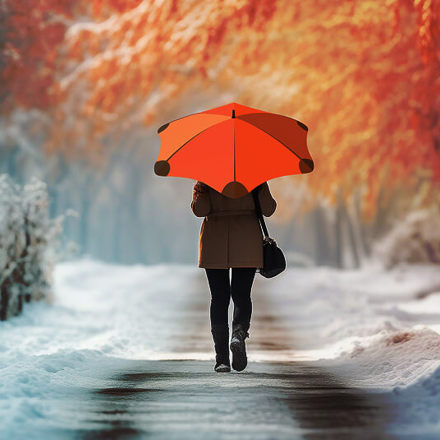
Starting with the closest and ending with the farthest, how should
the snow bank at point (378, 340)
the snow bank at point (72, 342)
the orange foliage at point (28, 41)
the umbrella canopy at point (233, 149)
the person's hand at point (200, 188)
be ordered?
the snow bank at point (72, 342), the snow bank at point (378, 340), the umbrella canopy at point (233, 149), the person's hand at point (200, 188), the orange foliage at point (28, 41)

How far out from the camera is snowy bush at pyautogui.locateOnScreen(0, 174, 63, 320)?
10.8 metres

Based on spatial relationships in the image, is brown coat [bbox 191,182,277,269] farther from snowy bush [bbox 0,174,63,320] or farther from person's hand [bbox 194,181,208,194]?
snowy bush [bbox 0,174,63,320]

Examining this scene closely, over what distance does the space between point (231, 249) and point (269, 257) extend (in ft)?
1.10

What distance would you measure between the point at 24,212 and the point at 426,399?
810cm

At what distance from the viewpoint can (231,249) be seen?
5957 mm

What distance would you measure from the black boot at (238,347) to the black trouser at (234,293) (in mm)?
47

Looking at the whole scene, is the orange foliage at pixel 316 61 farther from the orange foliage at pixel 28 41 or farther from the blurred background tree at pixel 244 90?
the orange foliage at pixel 28 41

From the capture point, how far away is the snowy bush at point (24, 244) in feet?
35.3

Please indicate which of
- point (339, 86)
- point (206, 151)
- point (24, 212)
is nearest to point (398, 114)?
point (339, 86)

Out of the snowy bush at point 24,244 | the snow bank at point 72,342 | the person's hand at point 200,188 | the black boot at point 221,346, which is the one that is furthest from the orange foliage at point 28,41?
the black boot at point 221,346

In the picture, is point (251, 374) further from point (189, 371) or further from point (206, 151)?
point (206, 151)

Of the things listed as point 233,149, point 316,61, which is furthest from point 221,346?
point 316,61

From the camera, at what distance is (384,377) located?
19.3 feet

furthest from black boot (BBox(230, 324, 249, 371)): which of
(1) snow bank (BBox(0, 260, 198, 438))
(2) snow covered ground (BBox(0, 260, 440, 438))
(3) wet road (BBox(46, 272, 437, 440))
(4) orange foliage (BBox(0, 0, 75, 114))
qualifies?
(4) orange foliage (BBox(0, 0, 75, 114))
